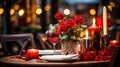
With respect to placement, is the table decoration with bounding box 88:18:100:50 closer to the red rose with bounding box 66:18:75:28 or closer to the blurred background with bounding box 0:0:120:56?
the red rose with bounding box 66:18:75:28

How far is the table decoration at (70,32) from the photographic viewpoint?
346cm

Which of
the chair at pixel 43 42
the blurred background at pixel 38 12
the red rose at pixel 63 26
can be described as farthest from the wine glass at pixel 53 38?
the blurred background at pixel 38 12

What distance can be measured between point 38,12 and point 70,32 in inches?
135

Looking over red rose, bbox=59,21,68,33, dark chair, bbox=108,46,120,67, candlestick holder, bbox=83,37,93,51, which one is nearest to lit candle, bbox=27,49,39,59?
red rose, bbox=59,21,68,33

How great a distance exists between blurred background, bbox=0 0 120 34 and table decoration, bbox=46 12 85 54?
5.85 feet

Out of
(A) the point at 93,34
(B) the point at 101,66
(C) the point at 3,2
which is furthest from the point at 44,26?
(B) the point at 101,66

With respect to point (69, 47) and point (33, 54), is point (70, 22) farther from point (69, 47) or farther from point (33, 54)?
point (33, 54)

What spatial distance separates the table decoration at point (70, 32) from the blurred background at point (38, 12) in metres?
1.78

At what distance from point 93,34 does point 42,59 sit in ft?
2.30

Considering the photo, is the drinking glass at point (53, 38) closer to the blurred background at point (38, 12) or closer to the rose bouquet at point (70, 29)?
the rose bouquet at point (70, 29)

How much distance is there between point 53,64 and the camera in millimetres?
3066

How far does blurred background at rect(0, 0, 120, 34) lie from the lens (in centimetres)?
732

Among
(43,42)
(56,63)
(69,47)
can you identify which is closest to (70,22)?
(69,47)

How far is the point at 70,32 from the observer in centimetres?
348
